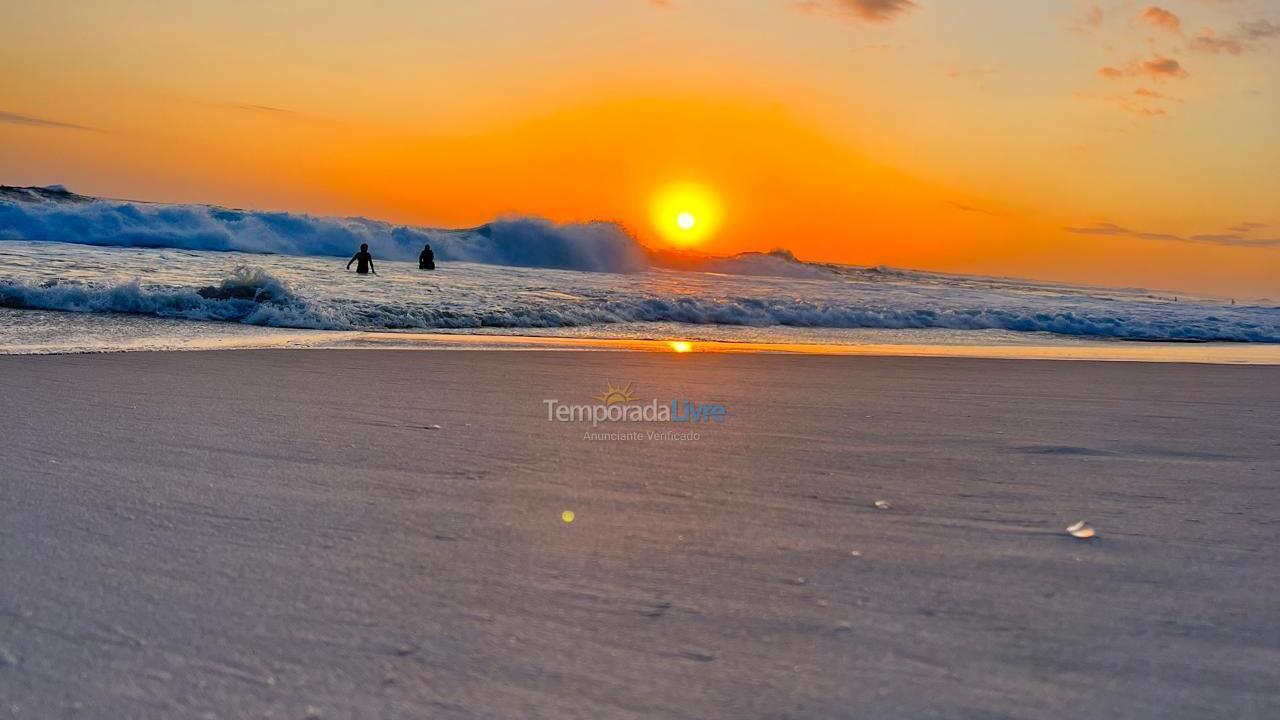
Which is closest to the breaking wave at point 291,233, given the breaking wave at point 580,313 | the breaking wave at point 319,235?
the breaking wave at point 319,235

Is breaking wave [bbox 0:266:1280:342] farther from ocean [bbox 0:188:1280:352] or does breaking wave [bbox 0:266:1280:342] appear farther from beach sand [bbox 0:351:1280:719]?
beach sand [bbox 0:351:1280:719]

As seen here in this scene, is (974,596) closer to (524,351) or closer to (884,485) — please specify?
(884,485)

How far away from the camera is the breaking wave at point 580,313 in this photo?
11211mm

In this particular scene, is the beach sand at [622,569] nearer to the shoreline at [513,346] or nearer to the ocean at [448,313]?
the shoreline at [513,346]

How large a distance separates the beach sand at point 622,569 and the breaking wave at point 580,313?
7.94m

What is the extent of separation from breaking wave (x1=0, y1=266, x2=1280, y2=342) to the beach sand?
794cm

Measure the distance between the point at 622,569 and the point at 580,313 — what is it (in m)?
12.3

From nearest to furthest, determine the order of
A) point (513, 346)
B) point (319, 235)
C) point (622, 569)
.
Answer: point (622, 569) → point (513, 346) → point (319, 235)

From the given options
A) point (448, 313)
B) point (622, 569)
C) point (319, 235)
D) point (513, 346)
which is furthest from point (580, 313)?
point (319, 235)

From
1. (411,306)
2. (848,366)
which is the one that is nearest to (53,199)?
(411,306)

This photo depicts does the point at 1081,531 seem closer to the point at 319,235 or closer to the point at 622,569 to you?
the point at 622,569

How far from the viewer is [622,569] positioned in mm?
1759

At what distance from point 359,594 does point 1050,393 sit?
186 inches

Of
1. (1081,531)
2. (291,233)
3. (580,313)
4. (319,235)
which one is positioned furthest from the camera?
(319,235)
